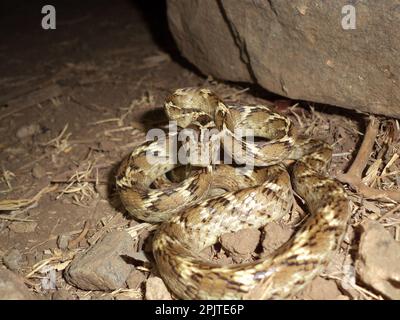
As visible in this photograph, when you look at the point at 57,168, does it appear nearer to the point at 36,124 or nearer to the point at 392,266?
the point at 36,124

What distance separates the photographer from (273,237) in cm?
378

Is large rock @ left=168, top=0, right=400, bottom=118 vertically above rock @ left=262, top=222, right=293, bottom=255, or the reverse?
large rock @ left=168, top=0, right=400, bottom=118

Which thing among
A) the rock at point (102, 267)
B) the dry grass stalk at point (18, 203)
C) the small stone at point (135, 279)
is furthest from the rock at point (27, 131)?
the small stone at point (135, 279)

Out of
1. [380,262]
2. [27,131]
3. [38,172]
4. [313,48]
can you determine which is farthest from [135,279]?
[27,131]

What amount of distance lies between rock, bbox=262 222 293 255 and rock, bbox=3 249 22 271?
91.7 inches

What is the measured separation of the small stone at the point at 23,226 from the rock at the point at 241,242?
7.03 ft

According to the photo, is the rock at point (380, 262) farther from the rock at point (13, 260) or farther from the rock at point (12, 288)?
the rock at point (13, 260)

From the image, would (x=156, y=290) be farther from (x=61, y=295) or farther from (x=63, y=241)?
(x=63, y=241)

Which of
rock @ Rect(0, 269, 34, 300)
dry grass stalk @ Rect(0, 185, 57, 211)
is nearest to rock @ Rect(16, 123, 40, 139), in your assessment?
dry grass stalk @ Rect(0, 185, 57, 211)

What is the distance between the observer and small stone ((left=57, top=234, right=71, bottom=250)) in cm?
443

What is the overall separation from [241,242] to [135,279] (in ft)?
3.15

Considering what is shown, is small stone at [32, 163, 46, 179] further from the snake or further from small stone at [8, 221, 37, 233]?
the snake

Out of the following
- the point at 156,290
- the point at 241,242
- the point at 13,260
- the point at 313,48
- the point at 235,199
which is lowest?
the point at 13,260

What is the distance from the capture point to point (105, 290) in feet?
12.5
